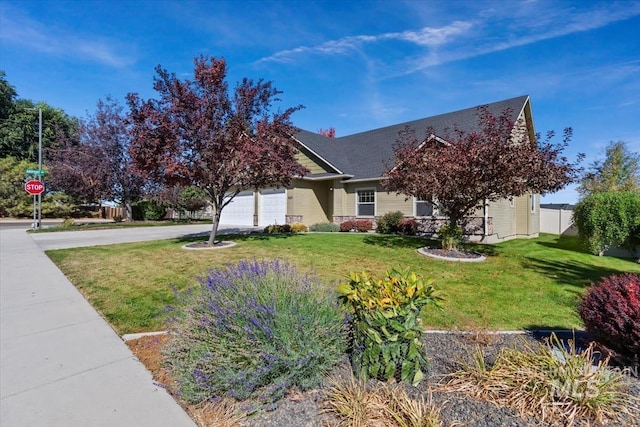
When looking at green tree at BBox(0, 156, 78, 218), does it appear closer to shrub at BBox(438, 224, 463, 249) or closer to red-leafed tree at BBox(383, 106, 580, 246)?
red-leafed tree at BBox(383, 106, 580, 246)

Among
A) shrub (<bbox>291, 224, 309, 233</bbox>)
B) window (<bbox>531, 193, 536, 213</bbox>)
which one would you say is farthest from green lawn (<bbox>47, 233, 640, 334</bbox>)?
window (<bbox>531, 193, 536, 213</bbox>)

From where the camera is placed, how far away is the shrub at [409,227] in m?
14.8

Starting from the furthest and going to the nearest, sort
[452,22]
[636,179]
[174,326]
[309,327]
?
[636,179], [452,22], [174,326], [309,327]

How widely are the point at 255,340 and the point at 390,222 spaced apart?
13.2m

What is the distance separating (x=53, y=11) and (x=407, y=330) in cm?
1324

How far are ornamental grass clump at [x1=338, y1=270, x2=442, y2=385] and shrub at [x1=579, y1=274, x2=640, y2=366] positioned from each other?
175 centimetres

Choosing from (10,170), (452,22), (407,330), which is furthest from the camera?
(10,170)

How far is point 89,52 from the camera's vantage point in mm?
12109

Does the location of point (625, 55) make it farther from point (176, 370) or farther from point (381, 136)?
point (176, 370)

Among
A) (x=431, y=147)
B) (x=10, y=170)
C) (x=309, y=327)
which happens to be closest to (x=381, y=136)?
(x=431, y=147)

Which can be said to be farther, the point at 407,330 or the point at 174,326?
the point at 174,326

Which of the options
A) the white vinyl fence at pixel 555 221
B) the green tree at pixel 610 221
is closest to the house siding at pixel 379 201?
the green tree at pixel 610 221

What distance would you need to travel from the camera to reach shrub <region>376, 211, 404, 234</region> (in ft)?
50.2

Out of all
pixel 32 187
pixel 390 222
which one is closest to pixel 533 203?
pixel 390 222
